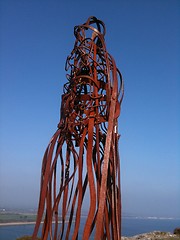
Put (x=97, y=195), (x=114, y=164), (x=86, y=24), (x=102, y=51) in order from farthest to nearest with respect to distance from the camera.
A: (x=86, y=24)
(x=102, y=51)
(x=114, y=164)
(x=97, y=195)

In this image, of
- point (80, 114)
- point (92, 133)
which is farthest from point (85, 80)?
point (92, 133)

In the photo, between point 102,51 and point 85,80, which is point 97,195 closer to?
point 85,80

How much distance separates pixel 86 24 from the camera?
134 inches

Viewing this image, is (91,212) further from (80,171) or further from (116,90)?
(116,90)

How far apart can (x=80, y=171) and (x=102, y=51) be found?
131cm

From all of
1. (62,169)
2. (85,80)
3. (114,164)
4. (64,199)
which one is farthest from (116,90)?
(64,199)

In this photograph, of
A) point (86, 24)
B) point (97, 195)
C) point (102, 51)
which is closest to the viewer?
point (97, 195)

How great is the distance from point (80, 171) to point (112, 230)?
0.60m

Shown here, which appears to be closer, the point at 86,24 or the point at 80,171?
the point at 80,171

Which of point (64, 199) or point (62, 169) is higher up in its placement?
point (62, 169)

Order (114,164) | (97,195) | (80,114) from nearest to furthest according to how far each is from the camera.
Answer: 1. (97,195)
2. (114,164)
3. (80,114)

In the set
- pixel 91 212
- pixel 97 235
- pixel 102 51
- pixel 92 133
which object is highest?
pixel 102 51

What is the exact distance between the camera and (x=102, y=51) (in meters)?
3.19

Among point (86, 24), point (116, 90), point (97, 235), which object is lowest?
point (97, 235)
